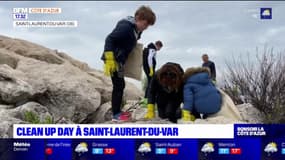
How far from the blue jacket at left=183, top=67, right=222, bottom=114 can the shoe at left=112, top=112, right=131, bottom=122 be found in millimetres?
423

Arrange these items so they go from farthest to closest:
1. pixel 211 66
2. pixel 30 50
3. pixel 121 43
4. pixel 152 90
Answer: pixel 30 50, pixel 152 90, pixel 121 43, pixel 211 66

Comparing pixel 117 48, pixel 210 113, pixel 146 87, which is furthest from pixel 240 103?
pixel 117 48

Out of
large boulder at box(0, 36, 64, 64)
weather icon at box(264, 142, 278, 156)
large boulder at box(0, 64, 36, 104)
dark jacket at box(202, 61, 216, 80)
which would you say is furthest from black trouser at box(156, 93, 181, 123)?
large boulder at box(0, 64, 36, 104)

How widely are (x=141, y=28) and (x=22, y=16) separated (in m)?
0.84

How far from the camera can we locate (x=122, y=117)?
466 cm

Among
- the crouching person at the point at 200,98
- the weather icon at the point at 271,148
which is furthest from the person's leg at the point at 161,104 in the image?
the weather icon at the point at 271,148

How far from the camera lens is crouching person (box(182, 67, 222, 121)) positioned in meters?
4.57

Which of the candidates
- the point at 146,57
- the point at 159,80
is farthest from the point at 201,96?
the point at 146,57

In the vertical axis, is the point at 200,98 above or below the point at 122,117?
above

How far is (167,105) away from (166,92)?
0.10 m

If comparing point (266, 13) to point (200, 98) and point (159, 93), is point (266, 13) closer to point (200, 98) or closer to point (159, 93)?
point (200, 98)

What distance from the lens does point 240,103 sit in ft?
15.5

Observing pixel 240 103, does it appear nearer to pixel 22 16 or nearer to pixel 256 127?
pixel 256 127

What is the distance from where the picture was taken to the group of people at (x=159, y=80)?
438 centimetres
